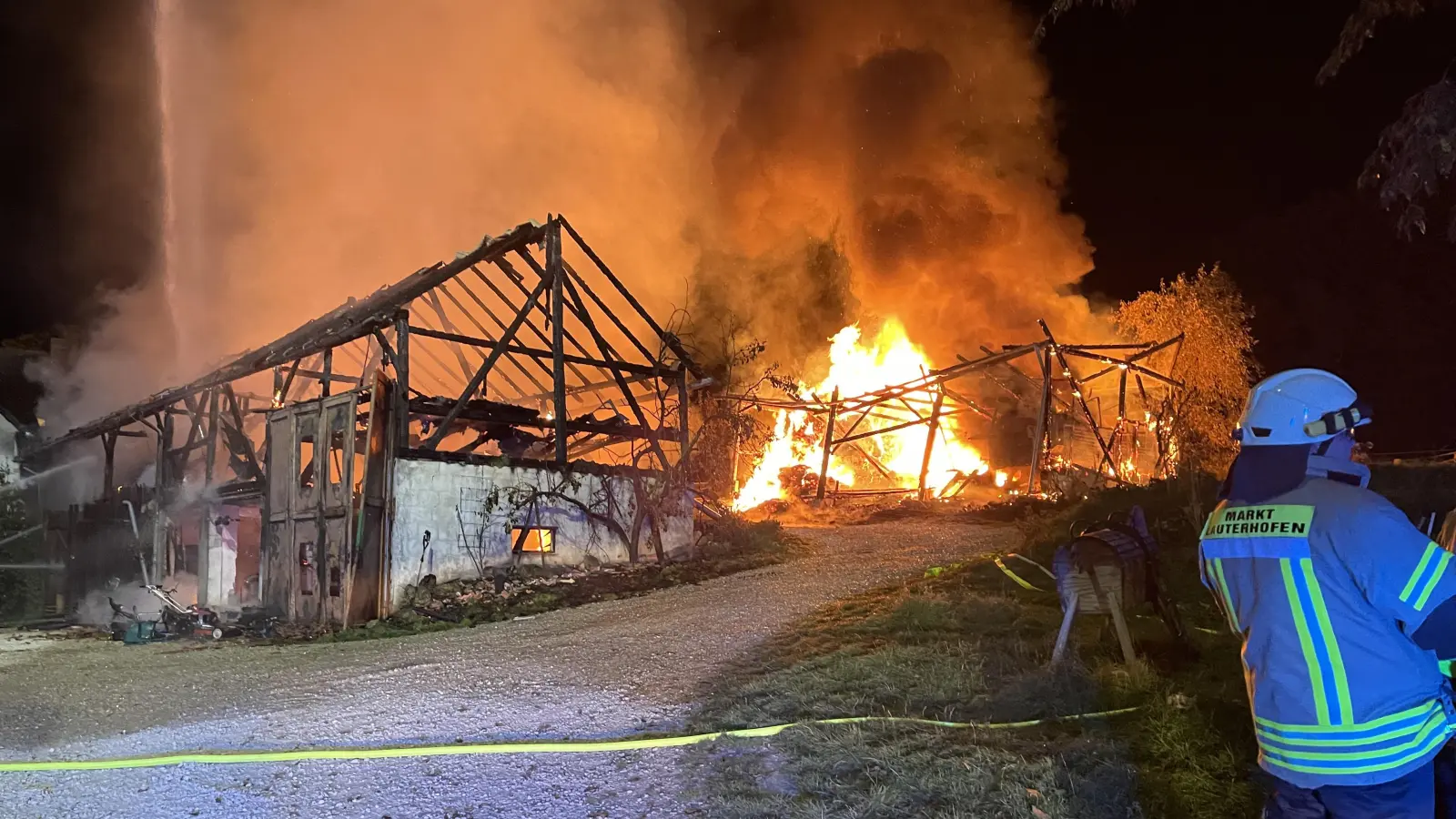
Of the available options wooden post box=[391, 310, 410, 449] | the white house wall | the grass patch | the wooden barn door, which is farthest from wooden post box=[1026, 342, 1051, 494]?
the wooden barn door

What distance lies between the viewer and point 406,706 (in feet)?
20.3

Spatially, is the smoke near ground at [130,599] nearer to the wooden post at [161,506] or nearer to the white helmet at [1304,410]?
the wooden post at [161,506]

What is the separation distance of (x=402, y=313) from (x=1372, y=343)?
3011 centimetres

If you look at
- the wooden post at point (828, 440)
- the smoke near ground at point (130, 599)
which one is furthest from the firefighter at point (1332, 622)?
the smoke near ground at point (130, 599)

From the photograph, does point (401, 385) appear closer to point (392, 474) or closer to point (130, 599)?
point (392, 474)

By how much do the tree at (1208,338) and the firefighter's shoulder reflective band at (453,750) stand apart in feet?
71.3

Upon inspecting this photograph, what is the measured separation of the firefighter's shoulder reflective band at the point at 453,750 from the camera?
4539mm

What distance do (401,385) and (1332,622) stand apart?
36.2 ft

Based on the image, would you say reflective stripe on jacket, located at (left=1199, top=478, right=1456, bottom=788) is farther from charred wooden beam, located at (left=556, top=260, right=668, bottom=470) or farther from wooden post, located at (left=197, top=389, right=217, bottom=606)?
wooden post, located at (left=197, top=389, right=217, bottom=606)

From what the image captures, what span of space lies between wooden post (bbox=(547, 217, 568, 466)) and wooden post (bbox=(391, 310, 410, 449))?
2.28 meters

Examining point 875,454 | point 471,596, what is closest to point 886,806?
point 471,596

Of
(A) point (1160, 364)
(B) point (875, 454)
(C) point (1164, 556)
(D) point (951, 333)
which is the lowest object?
(C) point (1164, 556)

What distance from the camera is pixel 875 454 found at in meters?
23.9

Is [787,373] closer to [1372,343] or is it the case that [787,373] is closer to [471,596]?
[471,596]
